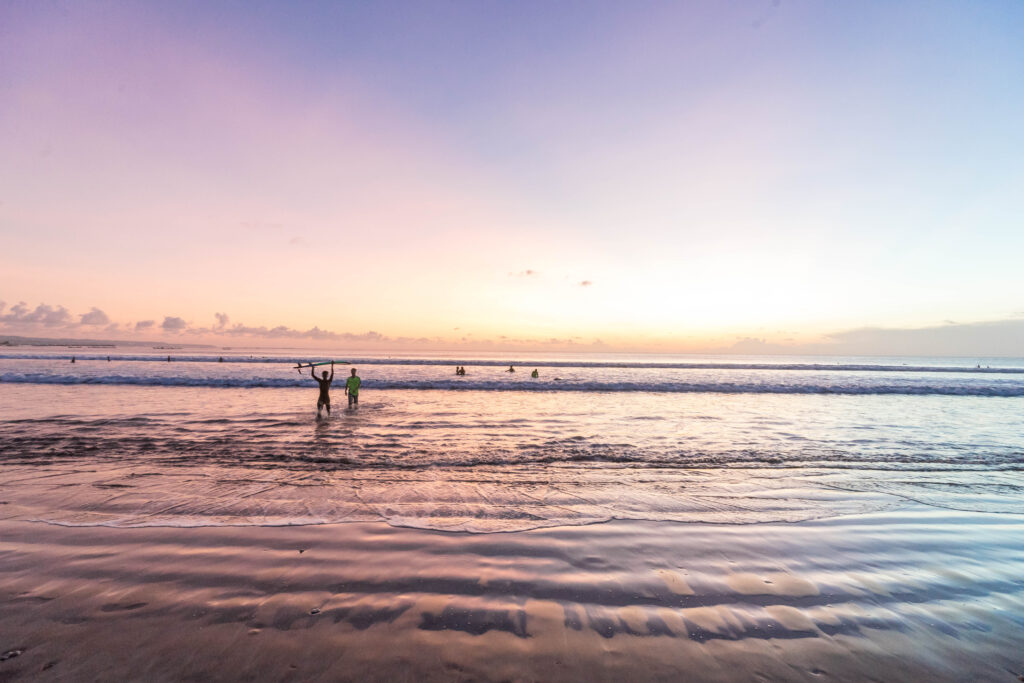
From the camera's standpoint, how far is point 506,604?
4.38m

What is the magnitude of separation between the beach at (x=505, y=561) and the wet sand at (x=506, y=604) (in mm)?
28

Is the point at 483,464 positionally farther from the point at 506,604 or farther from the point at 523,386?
the point at 523,386

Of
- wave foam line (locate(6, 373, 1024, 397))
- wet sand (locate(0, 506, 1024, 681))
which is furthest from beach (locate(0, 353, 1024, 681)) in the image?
wave foam line (locate(6, 373, 1024, 397))

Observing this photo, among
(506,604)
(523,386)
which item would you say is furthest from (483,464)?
(523,386)

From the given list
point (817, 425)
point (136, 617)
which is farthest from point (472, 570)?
point (817, 425)

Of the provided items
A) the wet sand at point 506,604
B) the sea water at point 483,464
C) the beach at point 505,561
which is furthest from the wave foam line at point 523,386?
the wet sand at point 506,604

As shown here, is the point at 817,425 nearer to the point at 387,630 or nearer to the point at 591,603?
the point at 591,603

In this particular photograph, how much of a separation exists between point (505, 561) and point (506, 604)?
1.06 meters

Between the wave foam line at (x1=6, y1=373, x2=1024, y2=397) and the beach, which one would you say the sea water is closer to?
the beach

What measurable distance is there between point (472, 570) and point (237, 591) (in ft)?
8.13

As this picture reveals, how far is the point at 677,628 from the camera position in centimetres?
407

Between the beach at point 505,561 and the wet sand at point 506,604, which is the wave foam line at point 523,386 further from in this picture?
the wet sand at point 506,604

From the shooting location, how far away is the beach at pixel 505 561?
3.61 meters

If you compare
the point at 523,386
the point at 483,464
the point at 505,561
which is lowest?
the point at 523,386
